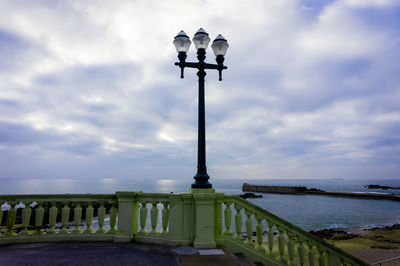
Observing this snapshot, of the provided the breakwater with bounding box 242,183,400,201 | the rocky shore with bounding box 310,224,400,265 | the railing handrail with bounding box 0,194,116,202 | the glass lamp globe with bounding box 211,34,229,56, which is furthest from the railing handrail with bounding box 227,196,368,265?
the breakwater with bounding box 242,183,400,201

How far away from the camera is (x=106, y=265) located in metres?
4.06

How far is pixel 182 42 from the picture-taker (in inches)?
238

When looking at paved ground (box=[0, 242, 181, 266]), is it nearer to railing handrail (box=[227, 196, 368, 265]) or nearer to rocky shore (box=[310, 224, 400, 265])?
railing handrail (box=[227, 196, 368, 265])

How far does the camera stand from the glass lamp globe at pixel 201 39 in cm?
613

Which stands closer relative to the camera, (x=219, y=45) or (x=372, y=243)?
(x=219, y=45)

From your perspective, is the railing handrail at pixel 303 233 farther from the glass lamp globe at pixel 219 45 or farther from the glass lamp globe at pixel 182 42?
the glass lamp globe at pixel 182 42

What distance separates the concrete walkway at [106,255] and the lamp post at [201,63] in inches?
60.9

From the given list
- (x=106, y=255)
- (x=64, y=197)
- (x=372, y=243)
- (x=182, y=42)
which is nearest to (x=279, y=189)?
(x=372, y=243)

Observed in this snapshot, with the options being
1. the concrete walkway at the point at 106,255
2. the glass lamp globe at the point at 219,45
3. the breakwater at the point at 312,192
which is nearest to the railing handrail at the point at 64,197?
the concrete walkway at the point at 106,255

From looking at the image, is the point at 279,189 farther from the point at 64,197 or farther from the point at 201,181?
the point at 64,197

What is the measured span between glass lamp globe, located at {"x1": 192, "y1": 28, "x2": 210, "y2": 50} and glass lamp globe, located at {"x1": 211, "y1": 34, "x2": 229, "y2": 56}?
235 mm

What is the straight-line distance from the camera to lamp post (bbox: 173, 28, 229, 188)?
5762 millimetres

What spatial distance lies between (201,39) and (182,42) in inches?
19.8

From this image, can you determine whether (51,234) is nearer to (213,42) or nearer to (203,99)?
(203,99)
